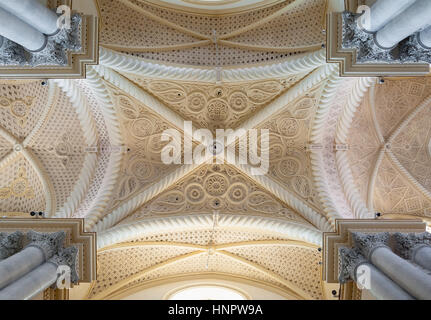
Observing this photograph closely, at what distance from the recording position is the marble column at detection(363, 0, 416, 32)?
15.4ft

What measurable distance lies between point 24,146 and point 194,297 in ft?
18.8

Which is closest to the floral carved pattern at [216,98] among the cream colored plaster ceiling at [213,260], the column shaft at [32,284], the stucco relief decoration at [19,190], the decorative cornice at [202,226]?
the decorative cornice at [202,226]

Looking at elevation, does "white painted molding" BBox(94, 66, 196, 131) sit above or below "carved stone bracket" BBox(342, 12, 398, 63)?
above

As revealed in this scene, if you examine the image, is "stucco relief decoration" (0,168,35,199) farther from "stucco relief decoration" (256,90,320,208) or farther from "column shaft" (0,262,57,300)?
"stucco relief decoration" (256,90,320,208)

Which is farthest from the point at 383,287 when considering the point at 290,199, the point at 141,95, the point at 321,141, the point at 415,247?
the point at 141,95

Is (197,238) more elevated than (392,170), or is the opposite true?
(392,170)

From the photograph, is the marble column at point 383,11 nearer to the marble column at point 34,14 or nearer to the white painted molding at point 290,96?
the white painted molding at point 290,96

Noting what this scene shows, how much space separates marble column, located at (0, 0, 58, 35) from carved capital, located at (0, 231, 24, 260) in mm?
3127

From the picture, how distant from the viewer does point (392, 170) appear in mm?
10289

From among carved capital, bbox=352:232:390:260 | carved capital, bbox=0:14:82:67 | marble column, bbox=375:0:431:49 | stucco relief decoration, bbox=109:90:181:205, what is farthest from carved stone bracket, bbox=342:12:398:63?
stucco relief decoration, bbox=109:90:181:205

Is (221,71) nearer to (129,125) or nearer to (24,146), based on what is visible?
(129,125)

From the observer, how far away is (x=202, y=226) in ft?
28.2
